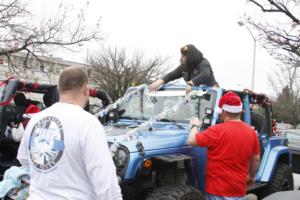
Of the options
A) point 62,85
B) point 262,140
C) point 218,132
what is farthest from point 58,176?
point 262,140

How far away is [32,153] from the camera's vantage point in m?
2.42

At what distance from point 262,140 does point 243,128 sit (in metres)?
2.07

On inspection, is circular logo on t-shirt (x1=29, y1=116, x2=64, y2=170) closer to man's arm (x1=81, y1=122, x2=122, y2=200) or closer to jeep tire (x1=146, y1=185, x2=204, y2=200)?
man's arm (x1=81, y1=122, x2=122, y2=200)

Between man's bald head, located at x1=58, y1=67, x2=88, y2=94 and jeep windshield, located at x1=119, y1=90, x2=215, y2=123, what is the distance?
8.79 feet

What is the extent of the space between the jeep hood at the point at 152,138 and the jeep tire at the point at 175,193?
1.38 ft

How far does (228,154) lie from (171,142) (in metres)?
0.64

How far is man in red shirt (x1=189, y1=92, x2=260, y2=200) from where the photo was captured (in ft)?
12.8

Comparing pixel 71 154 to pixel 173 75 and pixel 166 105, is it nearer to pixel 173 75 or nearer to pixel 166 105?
pixel 166 105

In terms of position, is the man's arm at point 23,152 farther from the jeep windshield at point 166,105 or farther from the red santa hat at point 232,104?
the jeep windshield at point 166,105

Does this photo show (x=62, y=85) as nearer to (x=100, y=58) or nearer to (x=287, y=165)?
(x=287, y=165)

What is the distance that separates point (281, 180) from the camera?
19.6 feet

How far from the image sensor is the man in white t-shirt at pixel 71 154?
86.4 inches

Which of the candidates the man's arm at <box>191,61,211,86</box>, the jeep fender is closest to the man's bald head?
the man's arm at <box>191,61,211,86</box>

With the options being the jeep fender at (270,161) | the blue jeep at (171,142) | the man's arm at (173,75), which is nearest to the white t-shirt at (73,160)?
the blue jeep at (171,142)
